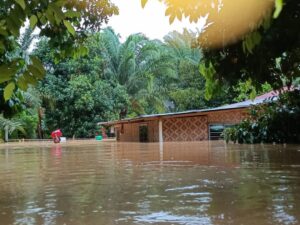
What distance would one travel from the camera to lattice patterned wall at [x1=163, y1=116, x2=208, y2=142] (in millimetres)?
29766

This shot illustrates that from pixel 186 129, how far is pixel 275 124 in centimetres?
1412

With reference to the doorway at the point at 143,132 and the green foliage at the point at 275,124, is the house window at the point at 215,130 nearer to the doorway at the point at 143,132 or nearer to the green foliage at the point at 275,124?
the doorway at the point at 143,132

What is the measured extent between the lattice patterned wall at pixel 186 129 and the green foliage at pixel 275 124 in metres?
11.5

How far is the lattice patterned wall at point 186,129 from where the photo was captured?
29766mm

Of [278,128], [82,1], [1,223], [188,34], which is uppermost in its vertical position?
[188,34]

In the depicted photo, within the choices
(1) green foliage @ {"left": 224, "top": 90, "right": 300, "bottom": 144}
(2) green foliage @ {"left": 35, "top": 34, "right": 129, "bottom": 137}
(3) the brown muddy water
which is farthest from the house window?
(3) the brown muddy water

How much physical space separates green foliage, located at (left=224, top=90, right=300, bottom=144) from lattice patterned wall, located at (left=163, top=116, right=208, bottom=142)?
11.5m

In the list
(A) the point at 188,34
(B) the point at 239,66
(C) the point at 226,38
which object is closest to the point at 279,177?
(B) the point at 239,66

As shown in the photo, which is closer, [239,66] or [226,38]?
[226,38]

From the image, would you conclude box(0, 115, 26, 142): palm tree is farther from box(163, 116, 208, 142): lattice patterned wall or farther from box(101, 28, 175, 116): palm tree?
box(163, 116, 208, 142): lattice patterned wall

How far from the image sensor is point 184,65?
4150 centimetres

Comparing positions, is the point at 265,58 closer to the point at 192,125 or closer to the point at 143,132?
the point at 192,125

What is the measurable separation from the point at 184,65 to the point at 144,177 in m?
35.8

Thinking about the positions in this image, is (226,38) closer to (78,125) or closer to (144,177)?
(144,177)
